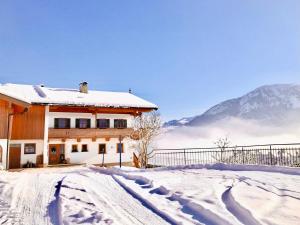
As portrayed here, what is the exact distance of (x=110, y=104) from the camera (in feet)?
89.3

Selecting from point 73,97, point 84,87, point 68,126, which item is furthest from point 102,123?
point 84,87

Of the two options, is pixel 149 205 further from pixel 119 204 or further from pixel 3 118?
pixel 3 118

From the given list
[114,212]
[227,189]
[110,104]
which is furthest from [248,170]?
[110,104]

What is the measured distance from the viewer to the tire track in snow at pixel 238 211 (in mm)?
5023

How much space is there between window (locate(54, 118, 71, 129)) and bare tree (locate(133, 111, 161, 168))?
7.16 m

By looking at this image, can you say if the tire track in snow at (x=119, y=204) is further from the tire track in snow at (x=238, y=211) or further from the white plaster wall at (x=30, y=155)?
the white plaster wall at (x=30, y=155)

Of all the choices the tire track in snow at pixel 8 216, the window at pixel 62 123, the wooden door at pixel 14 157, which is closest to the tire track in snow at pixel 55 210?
the tire track in snow at pixel 8 216

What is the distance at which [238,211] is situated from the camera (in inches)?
218

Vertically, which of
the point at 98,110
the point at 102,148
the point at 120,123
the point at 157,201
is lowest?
the point at 157,201

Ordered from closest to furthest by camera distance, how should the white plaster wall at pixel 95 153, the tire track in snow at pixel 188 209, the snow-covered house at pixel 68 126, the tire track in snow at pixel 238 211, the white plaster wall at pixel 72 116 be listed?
the tire track in snow at pixel 238 211, the tire track in snow at pixel 188 209, the snow-covered house at pixel 68 126, the white plaster wall at pixel 72 116, the white plaster wall at pixel 95 153

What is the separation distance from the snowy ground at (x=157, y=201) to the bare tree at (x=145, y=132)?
58.8 feet

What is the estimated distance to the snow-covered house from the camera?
2366cm

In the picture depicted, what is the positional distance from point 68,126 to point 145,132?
779 centimetres

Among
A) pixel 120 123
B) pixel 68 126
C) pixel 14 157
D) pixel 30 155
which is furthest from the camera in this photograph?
pixel 120 123
